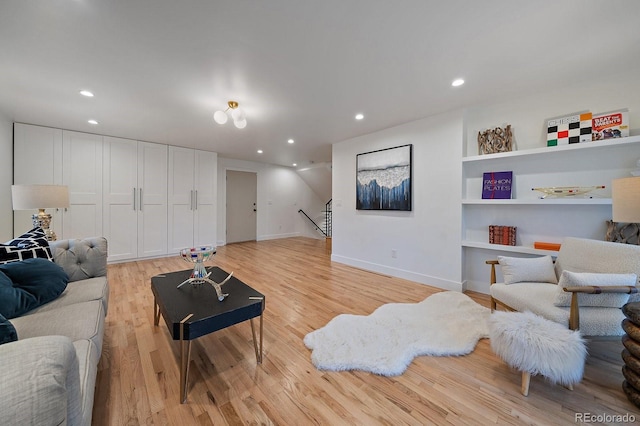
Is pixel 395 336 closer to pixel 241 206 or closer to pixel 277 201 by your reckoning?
pixel 241 206

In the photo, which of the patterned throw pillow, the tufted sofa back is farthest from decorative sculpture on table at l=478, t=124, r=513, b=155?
the patterned throw pillow

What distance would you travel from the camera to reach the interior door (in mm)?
6820

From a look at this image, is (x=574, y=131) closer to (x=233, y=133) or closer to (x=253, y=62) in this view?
(x=253, y=62)

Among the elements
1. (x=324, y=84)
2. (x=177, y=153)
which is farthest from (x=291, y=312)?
(x=177, y=153)

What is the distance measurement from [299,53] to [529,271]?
9.02 feet

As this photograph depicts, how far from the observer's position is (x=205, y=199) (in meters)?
5.47

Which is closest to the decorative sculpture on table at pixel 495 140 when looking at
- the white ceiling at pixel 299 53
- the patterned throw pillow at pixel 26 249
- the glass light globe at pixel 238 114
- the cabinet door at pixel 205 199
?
the white ceiling at pixel 299 53

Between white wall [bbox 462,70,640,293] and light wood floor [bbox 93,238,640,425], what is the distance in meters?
1.20

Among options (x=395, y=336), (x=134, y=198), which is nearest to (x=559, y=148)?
(x=395, y=336)

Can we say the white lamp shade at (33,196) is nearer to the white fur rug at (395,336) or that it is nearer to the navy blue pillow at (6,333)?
the navy blue pillow at (6,333)

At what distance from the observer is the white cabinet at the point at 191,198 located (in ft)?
16.5

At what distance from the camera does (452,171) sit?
3.12 m

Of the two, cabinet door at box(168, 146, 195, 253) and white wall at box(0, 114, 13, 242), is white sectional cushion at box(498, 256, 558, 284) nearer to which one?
cabinet door at box(168, 146, 195, 253)

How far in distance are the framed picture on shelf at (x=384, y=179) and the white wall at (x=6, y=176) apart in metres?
5.07
